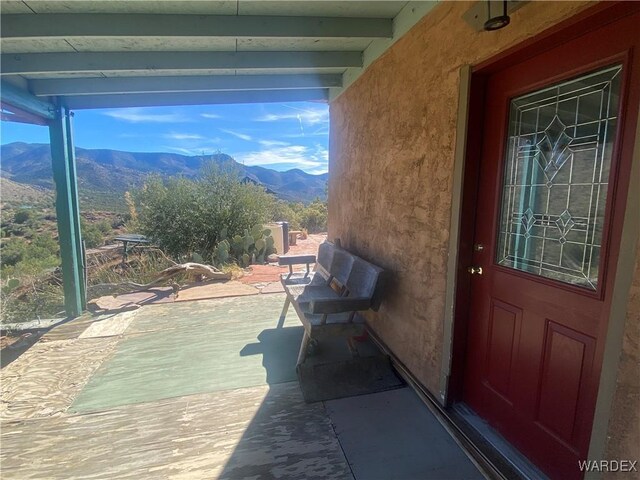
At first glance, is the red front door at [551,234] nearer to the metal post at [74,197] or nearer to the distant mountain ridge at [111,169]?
the metal post at [74,197]

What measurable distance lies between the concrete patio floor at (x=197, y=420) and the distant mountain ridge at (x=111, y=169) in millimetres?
3980

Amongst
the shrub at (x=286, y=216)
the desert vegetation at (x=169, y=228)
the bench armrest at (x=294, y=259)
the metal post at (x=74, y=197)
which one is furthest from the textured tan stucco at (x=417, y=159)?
the shrub at (x=286, y=216)

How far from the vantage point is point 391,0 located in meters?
2.24

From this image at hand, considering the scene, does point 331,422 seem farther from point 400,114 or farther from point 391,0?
point 391,0

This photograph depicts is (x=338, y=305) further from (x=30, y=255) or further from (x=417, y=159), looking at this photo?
(x=30, y=255)

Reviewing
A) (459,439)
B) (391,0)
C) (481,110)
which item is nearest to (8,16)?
(391,0)

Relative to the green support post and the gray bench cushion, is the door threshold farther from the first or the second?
the green support post

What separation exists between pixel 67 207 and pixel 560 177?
15.8 feet

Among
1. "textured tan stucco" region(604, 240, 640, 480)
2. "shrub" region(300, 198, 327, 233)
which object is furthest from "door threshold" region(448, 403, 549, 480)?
"shrub" region(300, 198, 327, 233)

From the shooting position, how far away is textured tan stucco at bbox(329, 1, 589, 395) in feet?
Answer: 5.98

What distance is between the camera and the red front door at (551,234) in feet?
4.02

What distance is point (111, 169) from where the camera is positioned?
1249 centimetres

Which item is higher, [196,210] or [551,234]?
[551,234]

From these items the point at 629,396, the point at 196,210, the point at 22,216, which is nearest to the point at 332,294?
the point at 629,396
